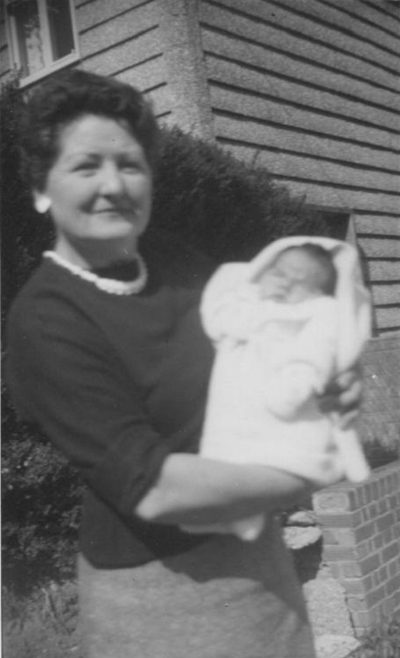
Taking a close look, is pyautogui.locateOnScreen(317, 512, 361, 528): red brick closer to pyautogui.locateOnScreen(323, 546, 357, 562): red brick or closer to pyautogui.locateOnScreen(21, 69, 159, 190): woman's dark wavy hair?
pyautogui.locateOnScreen(323, 546, 357, 562): red brick

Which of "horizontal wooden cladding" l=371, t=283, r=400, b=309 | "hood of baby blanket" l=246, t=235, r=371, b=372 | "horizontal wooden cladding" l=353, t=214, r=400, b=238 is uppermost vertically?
"horizontal wooden cladding" l=353, t=214, r=400, b=238

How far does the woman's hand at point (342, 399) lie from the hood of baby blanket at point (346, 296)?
1 centimetres

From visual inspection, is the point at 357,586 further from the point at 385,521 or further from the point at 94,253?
the point at 94,253

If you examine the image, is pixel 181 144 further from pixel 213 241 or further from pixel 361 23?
pixel 361 23

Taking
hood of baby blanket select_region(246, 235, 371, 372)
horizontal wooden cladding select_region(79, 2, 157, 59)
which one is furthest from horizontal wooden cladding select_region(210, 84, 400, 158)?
hood of baby blanket select_region(246, 235, 371, 372)

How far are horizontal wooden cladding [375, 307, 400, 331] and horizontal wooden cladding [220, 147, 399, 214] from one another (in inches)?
9.7

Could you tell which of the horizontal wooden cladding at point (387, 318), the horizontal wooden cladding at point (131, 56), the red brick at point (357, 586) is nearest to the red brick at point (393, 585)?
the red brick at point (357, 586)

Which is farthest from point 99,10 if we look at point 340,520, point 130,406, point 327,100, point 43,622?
point 130,406

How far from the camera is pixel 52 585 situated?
65.2 inches

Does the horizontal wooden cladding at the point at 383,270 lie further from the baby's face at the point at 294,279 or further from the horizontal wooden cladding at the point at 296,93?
the baby's face at the point at 294,279

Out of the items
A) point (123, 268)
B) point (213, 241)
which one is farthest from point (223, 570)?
point (213, 241)

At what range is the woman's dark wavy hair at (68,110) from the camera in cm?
78

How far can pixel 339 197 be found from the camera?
1876 mm

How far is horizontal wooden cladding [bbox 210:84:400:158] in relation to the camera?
5.92 ft
